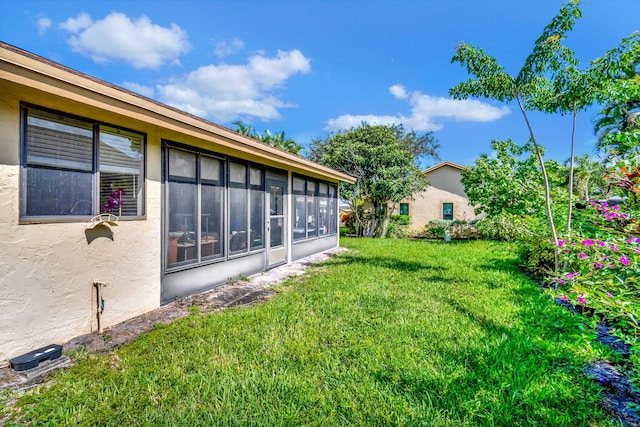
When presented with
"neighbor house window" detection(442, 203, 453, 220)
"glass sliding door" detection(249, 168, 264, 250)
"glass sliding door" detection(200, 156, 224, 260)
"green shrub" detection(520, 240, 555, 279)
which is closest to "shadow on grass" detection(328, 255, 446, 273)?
"green shrub" detection(520, 240, 555, 279)

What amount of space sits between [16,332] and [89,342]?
630 mm

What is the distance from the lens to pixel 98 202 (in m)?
3.50

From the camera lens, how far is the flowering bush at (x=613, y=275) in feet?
6.39

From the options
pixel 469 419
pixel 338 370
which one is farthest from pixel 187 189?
pixel 469 419

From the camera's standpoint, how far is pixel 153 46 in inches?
474

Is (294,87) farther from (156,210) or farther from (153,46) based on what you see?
(156,210)

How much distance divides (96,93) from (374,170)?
1317 centimetres

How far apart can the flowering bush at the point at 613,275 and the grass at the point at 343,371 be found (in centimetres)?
68

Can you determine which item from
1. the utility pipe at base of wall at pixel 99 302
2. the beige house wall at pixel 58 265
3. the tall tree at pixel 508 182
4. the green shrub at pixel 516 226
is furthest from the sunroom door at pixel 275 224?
the green shrub at pixel 516 226

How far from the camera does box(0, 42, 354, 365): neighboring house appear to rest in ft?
9.09

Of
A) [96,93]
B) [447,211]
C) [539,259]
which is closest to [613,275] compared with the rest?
[539,259]

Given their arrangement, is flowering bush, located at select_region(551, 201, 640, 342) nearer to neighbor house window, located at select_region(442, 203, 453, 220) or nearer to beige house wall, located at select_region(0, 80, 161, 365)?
beige house wall, located at select_region(0, 80, 161, 365)

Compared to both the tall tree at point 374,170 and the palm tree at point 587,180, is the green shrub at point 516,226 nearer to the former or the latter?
the palm tree at point 587,180

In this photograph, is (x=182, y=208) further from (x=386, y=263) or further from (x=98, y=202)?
(x=386, y=263)
